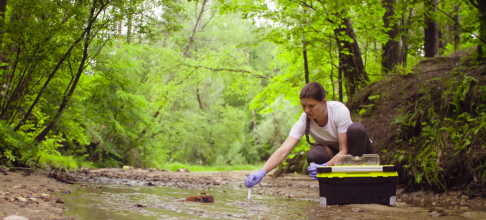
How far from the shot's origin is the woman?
367 centimetres

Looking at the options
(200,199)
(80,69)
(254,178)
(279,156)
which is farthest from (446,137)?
(80,69)

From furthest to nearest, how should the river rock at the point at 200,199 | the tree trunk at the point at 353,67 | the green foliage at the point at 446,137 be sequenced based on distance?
the tree trunk at the point at 353,67 → the green foliage at the point at 446,137 → the river rock at the point at 200,199

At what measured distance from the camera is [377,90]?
26.7ft

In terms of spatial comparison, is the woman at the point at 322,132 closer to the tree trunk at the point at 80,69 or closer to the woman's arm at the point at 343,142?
the woman's arm at the point at 343,142

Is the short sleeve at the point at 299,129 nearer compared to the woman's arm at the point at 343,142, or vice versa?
the woman's arm at the point at 343,142

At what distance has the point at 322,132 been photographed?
4074 mm

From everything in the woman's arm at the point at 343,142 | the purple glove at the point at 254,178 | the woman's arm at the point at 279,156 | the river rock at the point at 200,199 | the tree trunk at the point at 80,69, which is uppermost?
the tree trunk at the point at 80,69

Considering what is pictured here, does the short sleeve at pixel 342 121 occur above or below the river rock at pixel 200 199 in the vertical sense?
above

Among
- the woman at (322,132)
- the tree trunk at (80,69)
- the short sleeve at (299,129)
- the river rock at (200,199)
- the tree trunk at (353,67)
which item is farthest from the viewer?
the tree trunk at (353,67)

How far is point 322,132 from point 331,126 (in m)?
0.15

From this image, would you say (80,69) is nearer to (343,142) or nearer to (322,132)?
(322,132)

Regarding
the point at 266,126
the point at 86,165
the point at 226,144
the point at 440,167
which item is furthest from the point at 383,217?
the point at 266,126

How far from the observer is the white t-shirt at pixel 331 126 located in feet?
12.7

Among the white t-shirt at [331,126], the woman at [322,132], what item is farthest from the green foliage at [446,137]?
the white t-shirt at [331,126]
